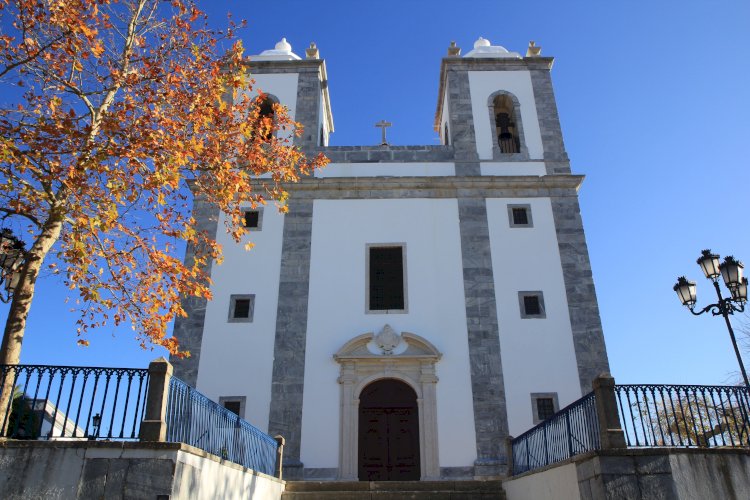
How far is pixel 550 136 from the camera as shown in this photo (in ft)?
52.1

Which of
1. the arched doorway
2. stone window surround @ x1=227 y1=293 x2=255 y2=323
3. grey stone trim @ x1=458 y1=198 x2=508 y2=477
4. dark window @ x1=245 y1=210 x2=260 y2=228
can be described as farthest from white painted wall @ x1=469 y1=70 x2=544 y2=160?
stone window surround @ x1=227 y1=293 x2=255 y2=323

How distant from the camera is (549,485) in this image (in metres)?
7.62

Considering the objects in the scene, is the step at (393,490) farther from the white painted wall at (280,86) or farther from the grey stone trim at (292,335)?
the white painted wall at (280,86)

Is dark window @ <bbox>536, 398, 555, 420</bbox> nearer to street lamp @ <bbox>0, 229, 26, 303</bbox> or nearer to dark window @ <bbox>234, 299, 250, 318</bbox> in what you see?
dark window @ <bbox>234, 299, 250, 318</bbox>

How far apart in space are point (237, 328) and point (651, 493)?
9182 millimetres

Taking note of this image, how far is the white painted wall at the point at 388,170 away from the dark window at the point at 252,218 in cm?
185

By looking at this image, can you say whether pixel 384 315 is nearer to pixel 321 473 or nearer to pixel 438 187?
pixel 321 473

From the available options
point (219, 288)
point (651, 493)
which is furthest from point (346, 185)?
point (651, 493)

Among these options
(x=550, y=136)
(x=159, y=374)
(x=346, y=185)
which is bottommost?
(x=159, y=374)

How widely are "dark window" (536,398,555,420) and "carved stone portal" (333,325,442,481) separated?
2.14m

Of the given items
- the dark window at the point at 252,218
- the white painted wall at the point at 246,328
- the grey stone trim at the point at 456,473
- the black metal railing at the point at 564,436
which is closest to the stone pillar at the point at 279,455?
the white painted wall at the point at 246,328

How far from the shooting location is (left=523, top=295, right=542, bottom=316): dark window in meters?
13.4

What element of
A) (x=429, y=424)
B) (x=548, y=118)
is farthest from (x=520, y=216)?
(x=429, y=424)

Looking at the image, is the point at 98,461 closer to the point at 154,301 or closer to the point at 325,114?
the point at 154,301
